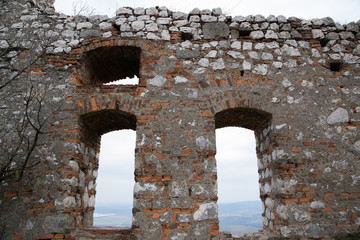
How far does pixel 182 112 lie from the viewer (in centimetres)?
456

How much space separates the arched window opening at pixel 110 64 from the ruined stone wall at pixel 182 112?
0.12 ft

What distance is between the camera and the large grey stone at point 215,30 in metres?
5.15

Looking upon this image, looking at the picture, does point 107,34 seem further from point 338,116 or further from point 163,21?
point 338,116

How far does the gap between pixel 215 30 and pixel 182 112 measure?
191 centimetres

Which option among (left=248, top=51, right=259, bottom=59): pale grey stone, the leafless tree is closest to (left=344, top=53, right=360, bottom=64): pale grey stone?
(left=248, top=51, right=259, bottom=59): pale grey stone

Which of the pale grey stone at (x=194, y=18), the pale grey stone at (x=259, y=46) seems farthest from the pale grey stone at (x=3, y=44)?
the pale grey stone at (x=259, y=46)

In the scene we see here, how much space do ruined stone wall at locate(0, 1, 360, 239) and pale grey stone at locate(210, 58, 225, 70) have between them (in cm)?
2

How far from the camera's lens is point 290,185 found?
13.8 feet

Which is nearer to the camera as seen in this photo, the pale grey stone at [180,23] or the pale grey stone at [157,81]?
the pale grey stone at [157,81]

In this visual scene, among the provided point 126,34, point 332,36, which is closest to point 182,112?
point 126,34

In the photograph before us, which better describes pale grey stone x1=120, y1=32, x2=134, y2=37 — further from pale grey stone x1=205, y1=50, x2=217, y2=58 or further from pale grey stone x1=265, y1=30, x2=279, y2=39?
pale grey stone x1=265, y1=30, x2=279, y2=39

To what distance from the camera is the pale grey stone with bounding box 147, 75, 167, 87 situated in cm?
478

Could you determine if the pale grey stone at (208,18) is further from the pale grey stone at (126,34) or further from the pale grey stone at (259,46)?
the pale grey stone at (126,34)

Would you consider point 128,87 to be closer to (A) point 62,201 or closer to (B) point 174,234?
(A) point 62,201
